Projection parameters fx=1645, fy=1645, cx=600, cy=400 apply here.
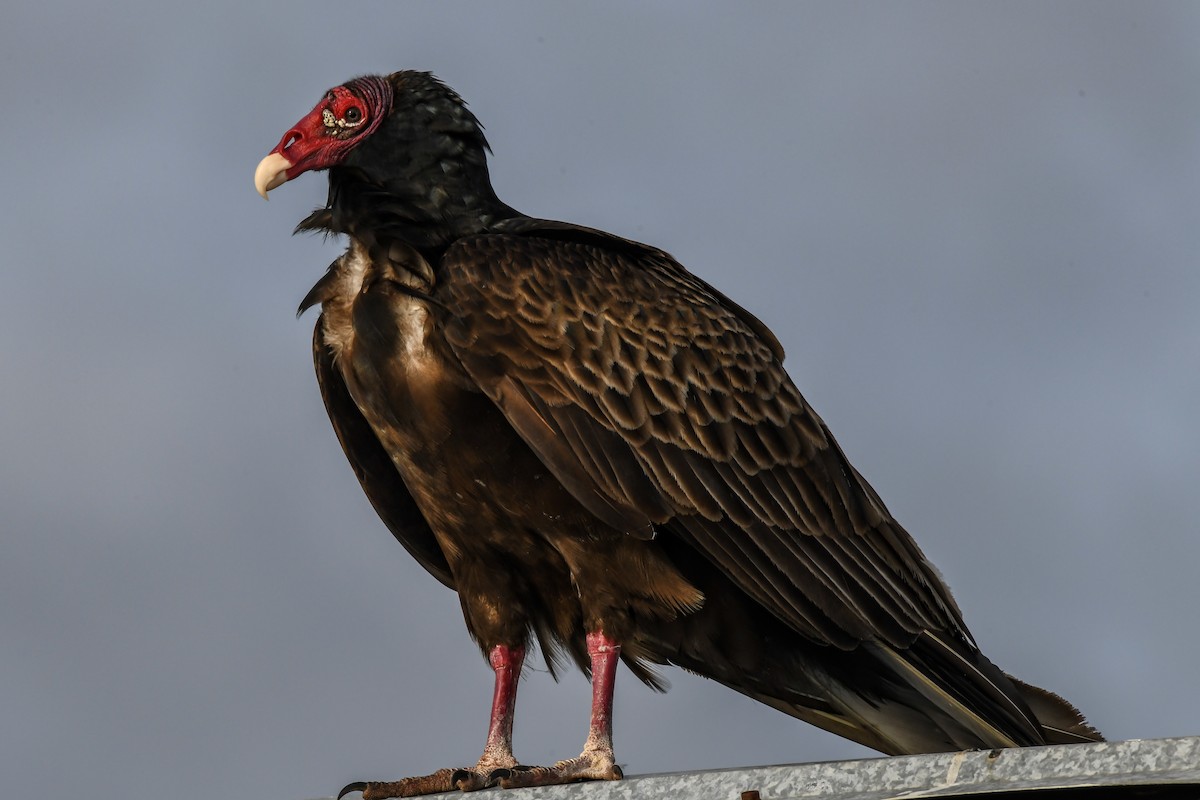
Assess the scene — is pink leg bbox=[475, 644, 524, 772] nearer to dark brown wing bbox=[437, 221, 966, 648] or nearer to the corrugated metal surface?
dark brown wing bbox=[437, 221, 966, 648]

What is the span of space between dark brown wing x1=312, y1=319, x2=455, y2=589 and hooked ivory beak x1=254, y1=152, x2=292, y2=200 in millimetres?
486

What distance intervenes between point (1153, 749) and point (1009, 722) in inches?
86.1

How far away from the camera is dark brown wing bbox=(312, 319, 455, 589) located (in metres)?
5.41

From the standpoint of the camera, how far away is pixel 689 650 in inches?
204

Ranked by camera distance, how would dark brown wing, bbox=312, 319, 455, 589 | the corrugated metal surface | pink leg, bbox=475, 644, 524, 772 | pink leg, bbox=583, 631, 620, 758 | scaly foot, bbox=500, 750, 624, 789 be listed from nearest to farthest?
the corrugated metal surface
scaly foot, bbox=500, 750, 624, 789
pink leg, bbox=583, 631, 620, 758
pink leg, bbox=475, 644, 524, 772
dark brown wing, bbox=312, 319, 455, 589

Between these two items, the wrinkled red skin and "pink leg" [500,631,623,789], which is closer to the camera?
"pink leg" [500,631,623,789]

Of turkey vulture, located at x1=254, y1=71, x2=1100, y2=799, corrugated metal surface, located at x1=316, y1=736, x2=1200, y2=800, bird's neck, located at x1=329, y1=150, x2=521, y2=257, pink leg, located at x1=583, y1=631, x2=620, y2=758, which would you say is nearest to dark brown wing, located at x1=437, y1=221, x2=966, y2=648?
turkey vulture, located at x1=254, y1=71, x2=1100, y2=799

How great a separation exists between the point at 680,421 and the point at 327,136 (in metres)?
1.54

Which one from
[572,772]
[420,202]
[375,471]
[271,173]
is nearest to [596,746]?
[572,772]

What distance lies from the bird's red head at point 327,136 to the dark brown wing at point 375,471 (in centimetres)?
52

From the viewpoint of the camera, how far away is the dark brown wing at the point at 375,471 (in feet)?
17.7

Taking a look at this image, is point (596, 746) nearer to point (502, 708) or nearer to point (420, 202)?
point (502, 708)

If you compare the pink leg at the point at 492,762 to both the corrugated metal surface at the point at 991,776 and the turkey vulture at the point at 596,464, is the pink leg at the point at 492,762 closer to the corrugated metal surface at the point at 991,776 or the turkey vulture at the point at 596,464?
the turkey vulture at the point at 596,464

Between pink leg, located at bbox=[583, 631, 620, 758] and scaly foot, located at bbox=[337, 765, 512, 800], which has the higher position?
pink leg, located at bbox=[583, 631, 620, 758]
